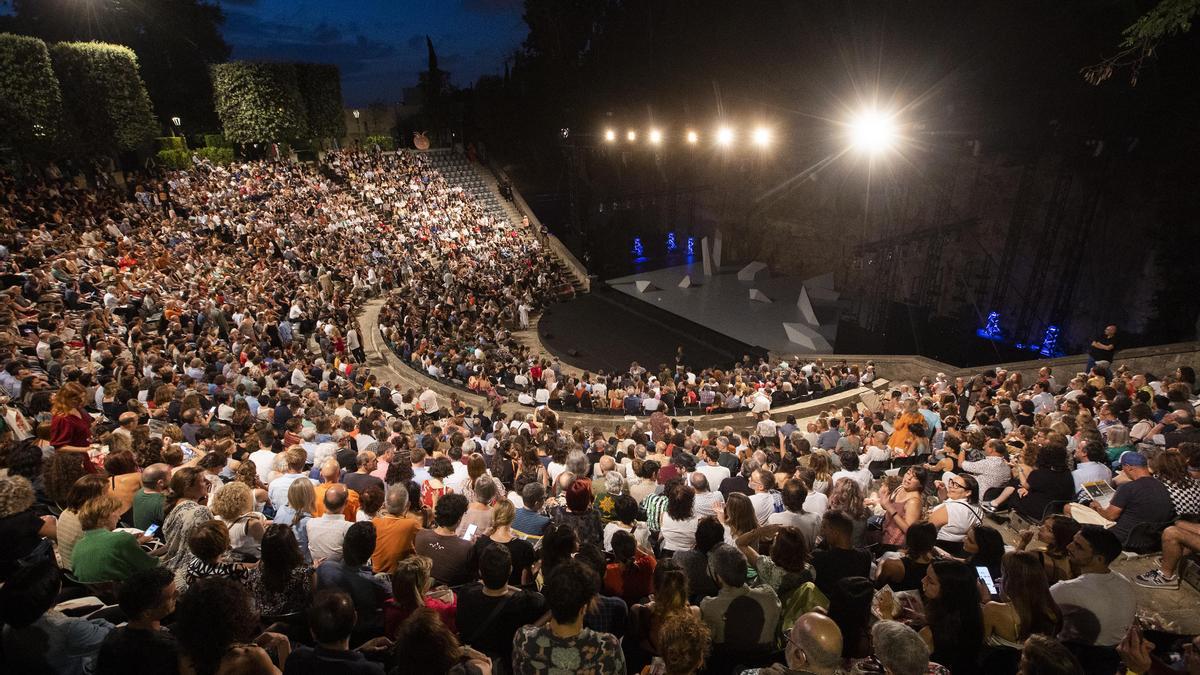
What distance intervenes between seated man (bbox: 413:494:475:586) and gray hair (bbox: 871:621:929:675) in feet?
7.86

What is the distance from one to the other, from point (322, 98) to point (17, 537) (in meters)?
29.7

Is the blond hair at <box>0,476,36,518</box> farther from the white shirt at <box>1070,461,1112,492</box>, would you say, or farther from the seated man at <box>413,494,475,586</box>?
the white shirt at <box>1070,461,1112,492</box>

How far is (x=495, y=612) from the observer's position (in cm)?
300

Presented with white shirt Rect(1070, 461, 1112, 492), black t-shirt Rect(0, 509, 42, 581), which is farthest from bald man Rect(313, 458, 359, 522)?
white shirt Rect(1070, 461, 1112, 492)

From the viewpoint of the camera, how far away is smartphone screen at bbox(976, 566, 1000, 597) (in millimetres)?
3394

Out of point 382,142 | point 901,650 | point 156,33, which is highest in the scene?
A: point 156,33

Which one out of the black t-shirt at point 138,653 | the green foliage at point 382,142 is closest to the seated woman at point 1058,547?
the black t-shirt at point 138,653

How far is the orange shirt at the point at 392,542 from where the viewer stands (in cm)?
385

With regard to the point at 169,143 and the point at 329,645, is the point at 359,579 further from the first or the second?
the point at 169,143

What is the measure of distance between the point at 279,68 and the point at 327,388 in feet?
71.9

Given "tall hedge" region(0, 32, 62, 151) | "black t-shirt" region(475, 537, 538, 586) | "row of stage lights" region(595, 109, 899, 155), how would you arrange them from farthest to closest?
"tall hedge" region(0, 32, 62, 151)
"row of stage lights" region(595, 109, 899, 155)
"black t-shirt" region(475, 537, 538, 586)

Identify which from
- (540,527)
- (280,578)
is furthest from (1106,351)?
(280,578)

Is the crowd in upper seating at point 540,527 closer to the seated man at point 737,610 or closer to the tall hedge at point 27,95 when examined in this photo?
the seated man at point 737,610

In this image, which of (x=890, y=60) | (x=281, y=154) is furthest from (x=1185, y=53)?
(x=281, y=154)
